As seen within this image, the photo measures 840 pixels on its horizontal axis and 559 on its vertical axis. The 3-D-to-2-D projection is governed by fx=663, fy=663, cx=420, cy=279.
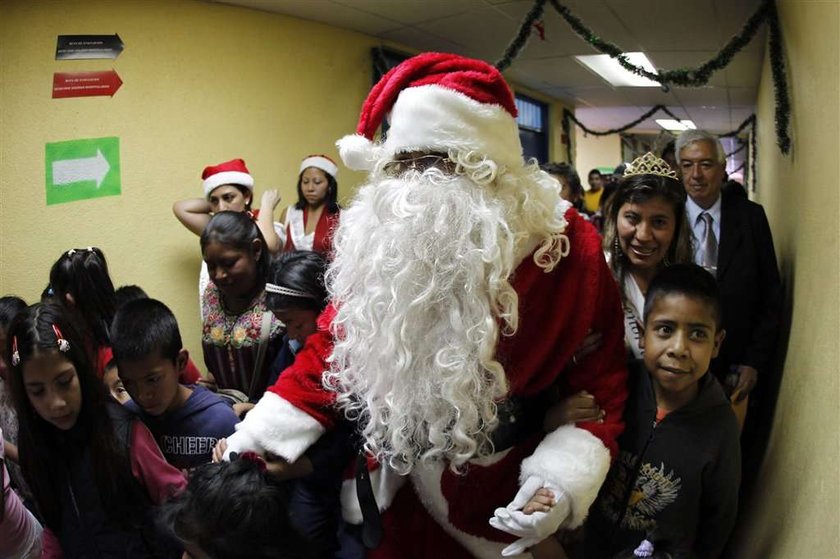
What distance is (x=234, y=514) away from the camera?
1.48 m

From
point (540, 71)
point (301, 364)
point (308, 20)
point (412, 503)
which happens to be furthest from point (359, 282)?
point (540, 71)

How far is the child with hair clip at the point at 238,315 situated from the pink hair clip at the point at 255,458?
2.33 ft

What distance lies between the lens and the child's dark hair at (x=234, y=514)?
1478mm

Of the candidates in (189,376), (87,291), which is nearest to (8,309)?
(87,291)

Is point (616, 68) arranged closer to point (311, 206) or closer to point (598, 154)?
point (311, 206)

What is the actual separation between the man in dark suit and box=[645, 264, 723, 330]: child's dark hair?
602 mm

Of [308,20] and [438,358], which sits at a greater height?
[308,20]

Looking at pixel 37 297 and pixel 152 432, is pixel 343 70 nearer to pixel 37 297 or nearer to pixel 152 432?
pixel 37 297

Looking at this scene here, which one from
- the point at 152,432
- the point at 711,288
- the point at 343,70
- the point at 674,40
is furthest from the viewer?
the point at 674,40

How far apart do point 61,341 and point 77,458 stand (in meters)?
0.31

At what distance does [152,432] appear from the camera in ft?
6.09

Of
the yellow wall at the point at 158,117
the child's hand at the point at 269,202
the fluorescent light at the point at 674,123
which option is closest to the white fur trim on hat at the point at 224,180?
the child's hand at the point at 269,202

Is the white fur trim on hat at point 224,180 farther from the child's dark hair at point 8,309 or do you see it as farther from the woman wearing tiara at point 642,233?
the woman wearing tiara at point 642,233

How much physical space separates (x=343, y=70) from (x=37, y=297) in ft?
9.28
